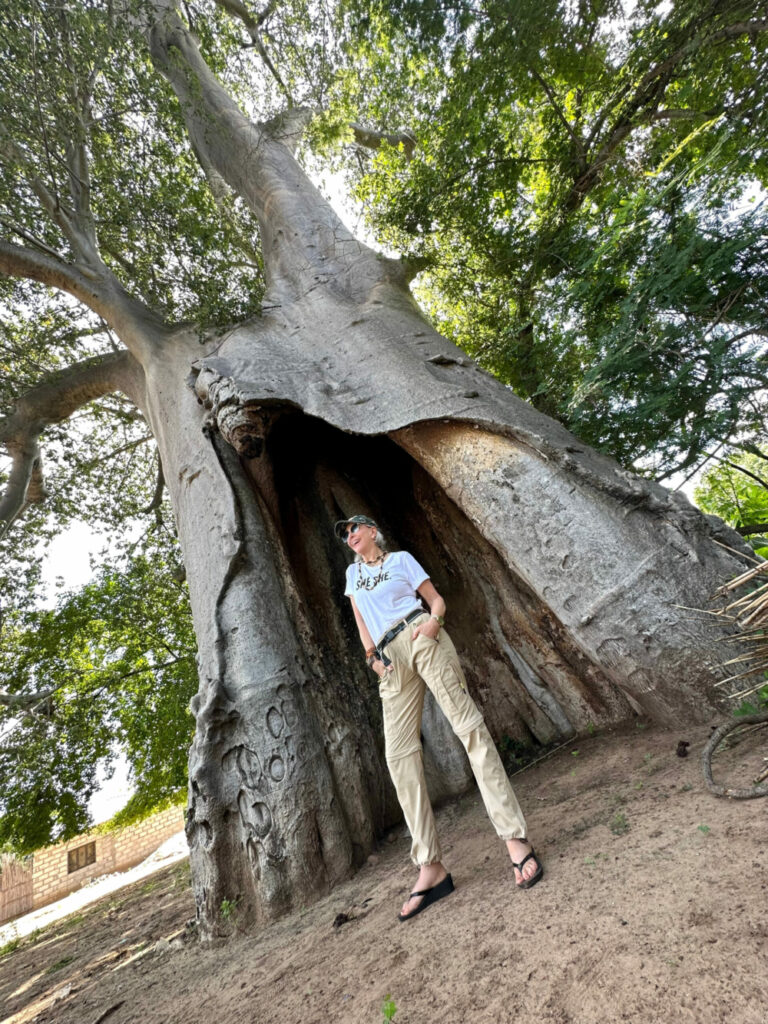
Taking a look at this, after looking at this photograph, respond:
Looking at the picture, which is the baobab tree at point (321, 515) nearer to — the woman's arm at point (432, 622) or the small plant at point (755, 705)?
the small plant at point (755, 705)

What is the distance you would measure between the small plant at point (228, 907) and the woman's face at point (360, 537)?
175 centimetres

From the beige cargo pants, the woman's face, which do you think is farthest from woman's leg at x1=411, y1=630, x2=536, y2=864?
the woman's face

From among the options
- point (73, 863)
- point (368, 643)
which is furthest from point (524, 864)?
point (73, 863)

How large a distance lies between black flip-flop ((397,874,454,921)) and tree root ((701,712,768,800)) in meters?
1.03

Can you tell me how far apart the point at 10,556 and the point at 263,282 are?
5149mm

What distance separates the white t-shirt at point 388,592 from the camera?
2398 mm

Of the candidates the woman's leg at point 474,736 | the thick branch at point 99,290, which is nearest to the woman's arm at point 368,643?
the woman's leg at point 474,736

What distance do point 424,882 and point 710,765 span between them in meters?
1.16

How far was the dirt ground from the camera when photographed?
4.18 ft

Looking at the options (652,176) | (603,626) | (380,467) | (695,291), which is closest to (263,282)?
(380,467)

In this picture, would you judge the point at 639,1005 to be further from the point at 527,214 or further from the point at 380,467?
the point at 527,214

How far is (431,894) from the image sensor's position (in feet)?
6.87

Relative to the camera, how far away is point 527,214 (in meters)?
5.43

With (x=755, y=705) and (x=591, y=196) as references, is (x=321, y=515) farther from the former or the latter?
(x=591, y=196)
